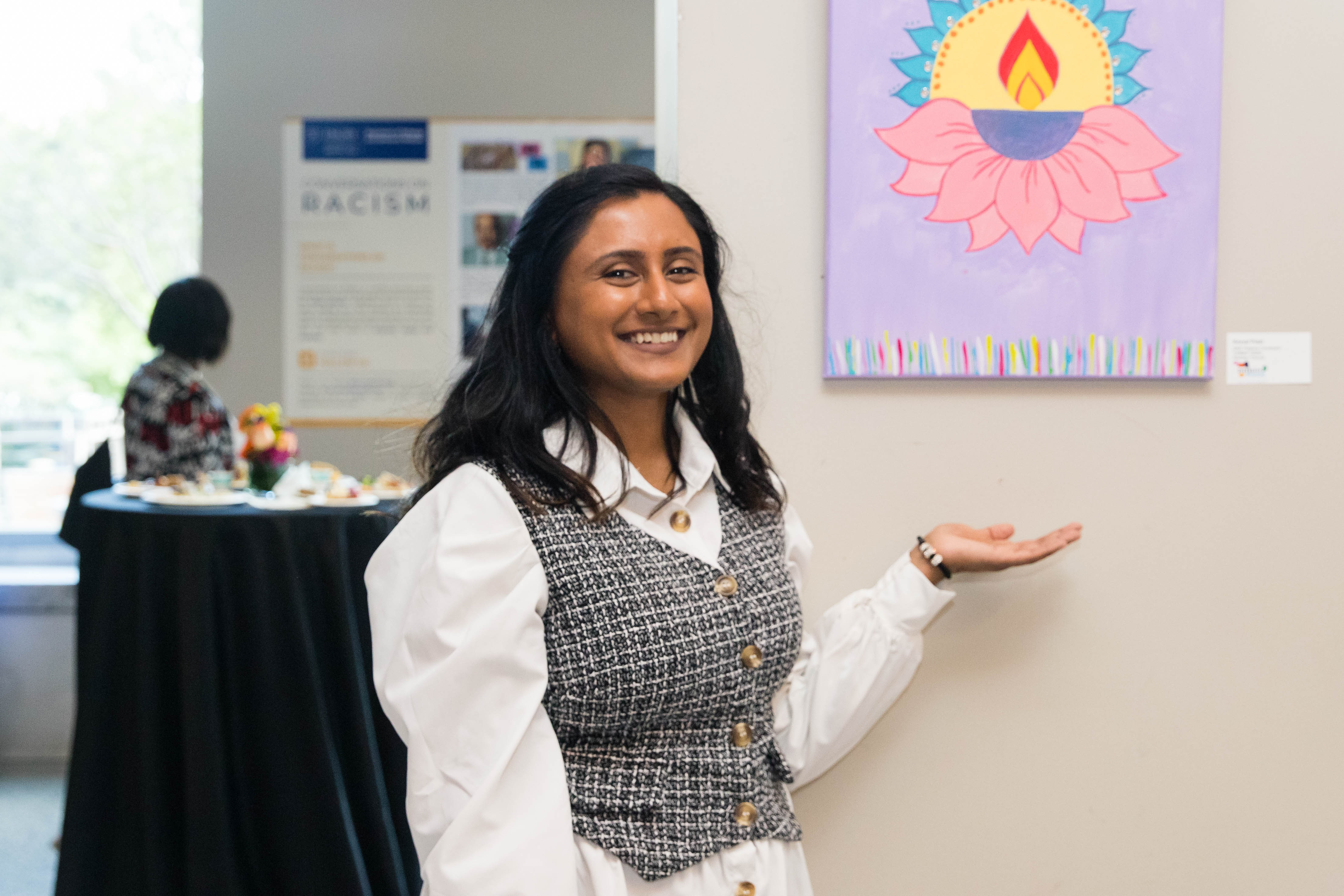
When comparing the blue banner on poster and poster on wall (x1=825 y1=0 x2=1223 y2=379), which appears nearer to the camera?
poster on wall (x1=825 y1=0 x2=1223 y2=379)

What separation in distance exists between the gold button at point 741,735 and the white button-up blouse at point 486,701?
0.35 ft

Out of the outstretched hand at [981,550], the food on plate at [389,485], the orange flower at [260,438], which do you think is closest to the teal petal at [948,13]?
the outstretched hand at [981,550]

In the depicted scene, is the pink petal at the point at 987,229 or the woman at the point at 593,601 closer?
the woman at the point at 593,601

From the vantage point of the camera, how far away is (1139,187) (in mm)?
1444

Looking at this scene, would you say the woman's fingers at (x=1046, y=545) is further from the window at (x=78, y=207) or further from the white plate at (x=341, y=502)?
the window at (x=78, y=207)

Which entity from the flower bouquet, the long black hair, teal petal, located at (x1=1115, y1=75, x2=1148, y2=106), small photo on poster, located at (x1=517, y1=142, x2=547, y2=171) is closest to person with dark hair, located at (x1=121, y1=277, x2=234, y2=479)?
the flower bouquet

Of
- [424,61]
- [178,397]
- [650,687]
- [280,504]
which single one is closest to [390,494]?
[280,504]

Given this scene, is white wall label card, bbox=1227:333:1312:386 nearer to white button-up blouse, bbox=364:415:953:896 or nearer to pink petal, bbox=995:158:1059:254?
pink petal, bbox=995:158:1059:254

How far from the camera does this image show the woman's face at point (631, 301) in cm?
111

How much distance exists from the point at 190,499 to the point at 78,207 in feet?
9.80

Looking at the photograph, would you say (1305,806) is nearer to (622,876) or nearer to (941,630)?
(941,630)

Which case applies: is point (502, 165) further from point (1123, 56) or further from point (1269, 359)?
point (1269, 359)

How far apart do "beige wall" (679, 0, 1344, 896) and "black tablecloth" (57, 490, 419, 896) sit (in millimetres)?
1250

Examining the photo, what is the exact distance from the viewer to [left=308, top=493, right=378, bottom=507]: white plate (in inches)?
101
